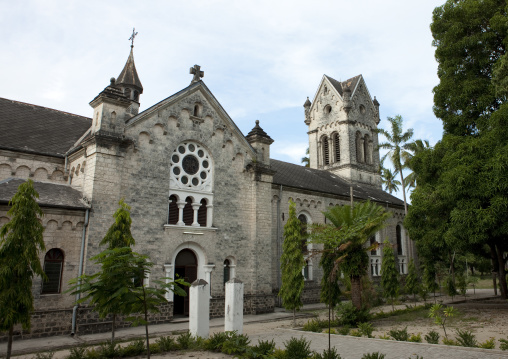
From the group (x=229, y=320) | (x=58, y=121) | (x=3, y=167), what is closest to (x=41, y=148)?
(x=3, y=167)

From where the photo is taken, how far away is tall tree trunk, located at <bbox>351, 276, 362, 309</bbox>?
57.8 feet

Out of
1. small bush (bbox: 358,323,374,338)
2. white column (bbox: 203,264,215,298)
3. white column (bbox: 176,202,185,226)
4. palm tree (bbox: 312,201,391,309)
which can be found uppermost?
white column (bbox: 176,202,185,226)

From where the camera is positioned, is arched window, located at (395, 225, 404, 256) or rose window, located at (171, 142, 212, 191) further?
arched window, located at (395, 225, 404, 256)

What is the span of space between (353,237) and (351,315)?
3429 mm

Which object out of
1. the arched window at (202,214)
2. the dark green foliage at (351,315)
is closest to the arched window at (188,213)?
the arched window at (202,214)

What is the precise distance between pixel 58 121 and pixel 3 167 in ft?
19.6

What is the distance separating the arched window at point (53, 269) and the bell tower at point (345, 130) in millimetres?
29614

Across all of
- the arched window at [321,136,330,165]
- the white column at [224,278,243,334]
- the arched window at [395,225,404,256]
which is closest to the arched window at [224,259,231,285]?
the white column at [224,278,243,334]

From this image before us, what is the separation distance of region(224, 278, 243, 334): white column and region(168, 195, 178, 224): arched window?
607 cm

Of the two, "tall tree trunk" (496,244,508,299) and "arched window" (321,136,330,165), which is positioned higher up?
"arched window" (321,136,330,165)

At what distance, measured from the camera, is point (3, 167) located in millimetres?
17781

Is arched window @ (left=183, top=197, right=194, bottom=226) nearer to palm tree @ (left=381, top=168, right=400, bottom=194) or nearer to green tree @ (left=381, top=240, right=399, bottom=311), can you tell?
green tree @ (left=381, top=240, right=399, bottom=311)

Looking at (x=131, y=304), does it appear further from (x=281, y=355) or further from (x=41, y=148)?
(x=41, y=148)

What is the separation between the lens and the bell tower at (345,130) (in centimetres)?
4009
